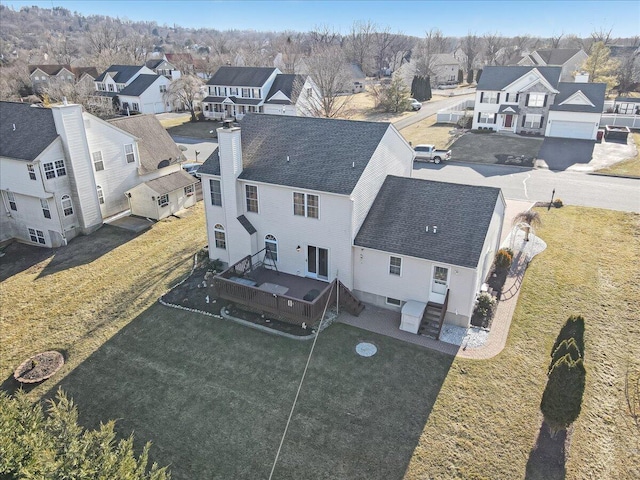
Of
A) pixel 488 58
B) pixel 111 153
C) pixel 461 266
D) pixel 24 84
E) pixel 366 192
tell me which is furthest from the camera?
pixel 488 58

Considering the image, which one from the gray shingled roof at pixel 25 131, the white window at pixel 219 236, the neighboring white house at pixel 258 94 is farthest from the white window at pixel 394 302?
the neighboring white house at pixel 258 94

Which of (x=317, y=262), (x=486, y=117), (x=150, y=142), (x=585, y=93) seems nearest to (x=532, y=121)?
(x=486, y=117)

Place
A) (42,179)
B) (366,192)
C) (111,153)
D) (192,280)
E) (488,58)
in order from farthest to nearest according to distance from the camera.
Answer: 1. (488,58)
2. (111,153)
3. (42,179)
4. (192,280)
5. (366,192)

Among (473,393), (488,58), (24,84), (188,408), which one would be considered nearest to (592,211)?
(473,393)

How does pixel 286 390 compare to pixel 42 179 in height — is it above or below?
below

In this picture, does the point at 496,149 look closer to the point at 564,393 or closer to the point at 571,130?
the point at 571,130

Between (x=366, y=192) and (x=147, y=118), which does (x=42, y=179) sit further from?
(x=366, y=192)

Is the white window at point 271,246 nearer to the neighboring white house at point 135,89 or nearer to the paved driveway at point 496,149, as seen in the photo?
the paved driveway at point 496,149
